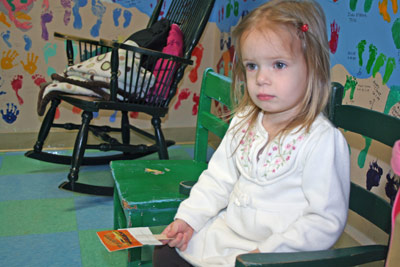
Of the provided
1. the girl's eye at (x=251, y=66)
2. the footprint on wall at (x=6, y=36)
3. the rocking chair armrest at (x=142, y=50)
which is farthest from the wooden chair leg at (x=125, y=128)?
the girl's eye at (x=251, y=66)

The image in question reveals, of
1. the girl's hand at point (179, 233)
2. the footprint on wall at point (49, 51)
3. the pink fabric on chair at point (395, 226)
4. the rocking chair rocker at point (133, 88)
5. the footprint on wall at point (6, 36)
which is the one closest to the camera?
the pink fabric on chair at point (395, 226)

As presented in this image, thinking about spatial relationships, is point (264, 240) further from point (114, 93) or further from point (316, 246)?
point (114, 93)

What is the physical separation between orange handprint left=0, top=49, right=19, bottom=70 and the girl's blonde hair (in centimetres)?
211

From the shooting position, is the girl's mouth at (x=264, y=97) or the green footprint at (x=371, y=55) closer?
the girl's mouth at (x=264, y=97)

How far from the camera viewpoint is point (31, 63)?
2.66 m

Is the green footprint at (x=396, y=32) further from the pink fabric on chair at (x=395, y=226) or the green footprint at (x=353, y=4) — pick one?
the pink fabric on chair at (x=395, y=226)

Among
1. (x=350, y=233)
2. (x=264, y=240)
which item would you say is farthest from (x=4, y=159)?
(x=264, y=240)

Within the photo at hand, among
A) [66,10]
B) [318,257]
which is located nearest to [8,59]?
[66,10]

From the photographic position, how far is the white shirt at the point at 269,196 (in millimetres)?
759

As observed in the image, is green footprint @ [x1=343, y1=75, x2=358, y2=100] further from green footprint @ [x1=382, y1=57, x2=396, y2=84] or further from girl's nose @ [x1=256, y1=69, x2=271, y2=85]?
girl's nose @ [x1=256, y1=69, x2=271, y2=85]

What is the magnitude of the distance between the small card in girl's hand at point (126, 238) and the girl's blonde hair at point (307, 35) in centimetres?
33

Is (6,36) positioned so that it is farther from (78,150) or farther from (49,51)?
(78,150)

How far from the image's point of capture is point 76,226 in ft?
5.97

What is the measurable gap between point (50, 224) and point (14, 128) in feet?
3.75
